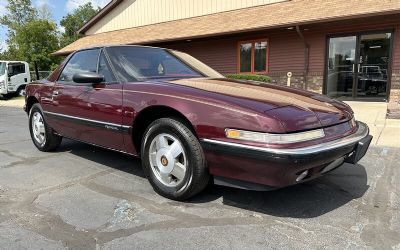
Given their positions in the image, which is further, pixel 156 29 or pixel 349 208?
pixel 156 29

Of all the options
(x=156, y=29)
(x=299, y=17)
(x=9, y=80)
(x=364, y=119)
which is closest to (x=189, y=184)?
(x=364, y=119)

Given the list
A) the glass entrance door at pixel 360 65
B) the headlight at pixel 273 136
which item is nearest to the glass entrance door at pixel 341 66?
the glass entrance door at pixel 360 65

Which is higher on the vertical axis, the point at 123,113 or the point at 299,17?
the point at 299,17

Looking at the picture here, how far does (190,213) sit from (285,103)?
1.24 m

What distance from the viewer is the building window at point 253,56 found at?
563 inches

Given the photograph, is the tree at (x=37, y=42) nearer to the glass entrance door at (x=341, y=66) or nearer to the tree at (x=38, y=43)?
the tree at (x=38, y=43)

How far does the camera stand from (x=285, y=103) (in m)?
3.15

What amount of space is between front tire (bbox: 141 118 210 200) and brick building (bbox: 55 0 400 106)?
9247 millimetres

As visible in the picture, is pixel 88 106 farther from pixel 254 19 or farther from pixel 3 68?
pixel 3 68

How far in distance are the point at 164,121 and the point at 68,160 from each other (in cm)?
225

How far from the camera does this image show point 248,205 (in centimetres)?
338

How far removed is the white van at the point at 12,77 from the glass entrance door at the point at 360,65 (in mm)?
15597

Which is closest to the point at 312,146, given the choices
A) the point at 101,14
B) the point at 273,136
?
the point at 273,136

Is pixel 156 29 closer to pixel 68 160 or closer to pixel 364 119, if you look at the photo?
pixel 364 119
